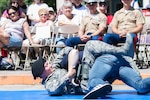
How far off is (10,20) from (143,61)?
2.64m

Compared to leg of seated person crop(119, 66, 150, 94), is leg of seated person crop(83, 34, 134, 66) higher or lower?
higher

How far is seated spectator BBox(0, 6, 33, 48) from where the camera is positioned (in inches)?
373

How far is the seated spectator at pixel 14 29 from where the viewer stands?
947cm

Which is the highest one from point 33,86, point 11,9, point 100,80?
point 11,9

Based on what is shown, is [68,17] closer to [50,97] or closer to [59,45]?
[59,45]

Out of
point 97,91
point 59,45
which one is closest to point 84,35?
point 59,45

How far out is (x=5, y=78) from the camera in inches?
337

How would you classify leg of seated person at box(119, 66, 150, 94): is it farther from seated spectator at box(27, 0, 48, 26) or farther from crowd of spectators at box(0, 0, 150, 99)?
seated spectator at box(27, 0, 48, 26)

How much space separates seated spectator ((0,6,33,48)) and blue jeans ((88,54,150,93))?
3.54 m

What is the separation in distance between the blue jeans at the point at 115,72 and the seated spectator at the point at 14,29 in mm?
3539

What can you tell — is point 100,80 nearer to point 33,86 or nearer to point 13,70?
point 33,86

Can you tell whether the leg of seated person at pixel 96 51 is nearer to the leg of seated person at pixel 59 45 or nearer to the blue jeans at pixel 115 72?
the blue jeans at pixel 115 72

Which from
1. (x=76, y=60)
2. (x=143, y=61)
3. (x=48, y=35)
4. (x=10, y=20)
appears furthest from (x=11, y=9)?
(x=76, y=60)

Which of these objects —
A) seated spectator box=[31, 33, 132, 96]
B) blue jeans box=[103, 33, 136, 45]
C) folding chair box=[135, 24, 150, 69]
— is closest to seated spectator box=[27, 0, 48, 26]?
folding chair box=[135, 24, 150, 69]
